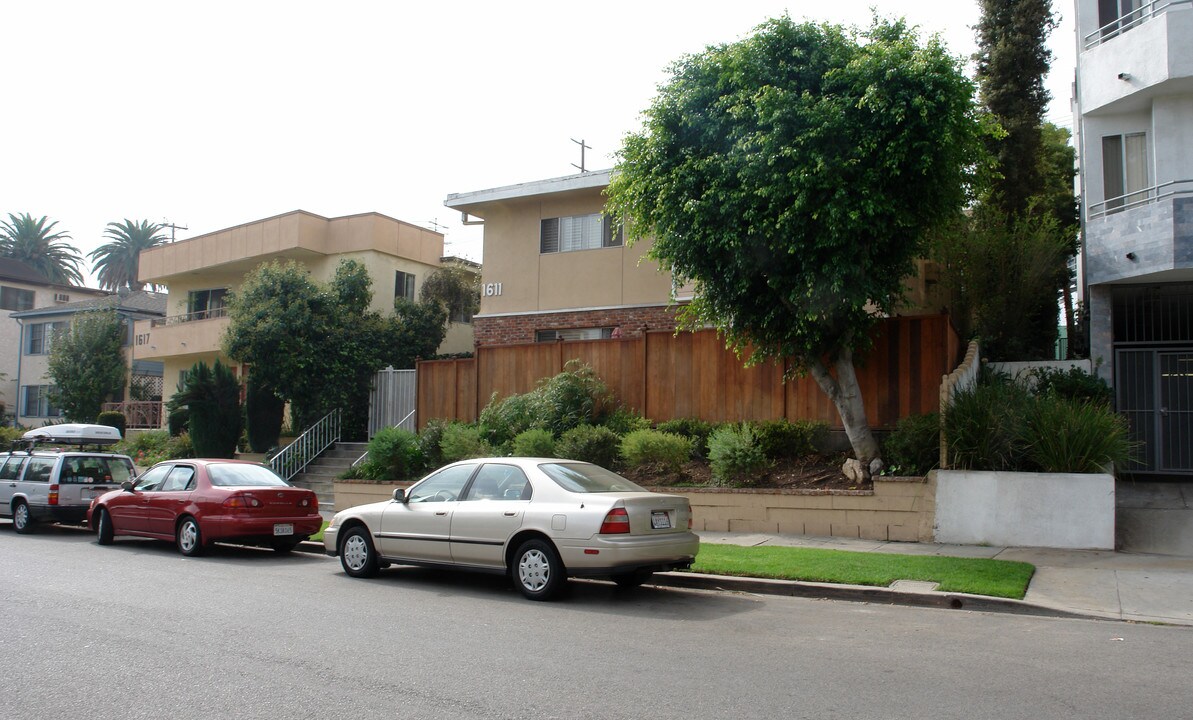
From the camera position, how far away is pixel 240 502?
1244 centimetres

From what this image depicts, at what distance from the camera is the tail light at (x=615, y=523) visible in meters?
8.77

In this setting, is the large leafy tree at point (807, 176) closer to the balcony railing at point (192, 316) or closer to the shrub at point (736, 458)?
the shrub at point (736, 458)

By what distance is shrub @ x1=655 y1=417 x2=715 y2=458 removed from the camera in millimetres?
15461

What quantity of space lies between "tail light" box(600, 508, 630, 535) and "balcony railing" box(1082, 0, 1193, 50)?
42.9ft

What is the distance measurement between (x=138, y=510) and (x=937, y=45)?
1314 centimetres

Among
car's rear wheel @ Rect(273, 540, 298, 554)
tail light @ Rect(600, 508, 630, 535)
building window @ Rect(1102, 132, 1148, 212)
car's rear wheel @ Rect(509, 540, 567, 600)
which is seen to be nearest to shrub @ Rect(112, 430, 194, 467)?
car's rear wheel @ Rect(273, 540, 298, 554)

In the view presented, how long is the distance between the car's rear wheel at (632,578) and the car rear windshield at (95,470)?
10808mm

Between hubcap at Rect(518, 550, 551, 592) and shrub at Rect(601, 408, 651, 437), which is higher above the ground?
shrub at Rect(601, 408, 651, 437)

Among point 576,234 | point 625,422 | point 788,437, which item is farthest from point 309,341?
point 788,437

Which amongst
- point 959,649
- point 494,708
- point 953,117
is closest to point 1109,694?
point 959,649

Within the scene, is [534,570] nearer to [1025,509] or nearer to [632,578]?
[632,578]

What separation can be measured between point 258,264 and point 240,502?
16778 mm

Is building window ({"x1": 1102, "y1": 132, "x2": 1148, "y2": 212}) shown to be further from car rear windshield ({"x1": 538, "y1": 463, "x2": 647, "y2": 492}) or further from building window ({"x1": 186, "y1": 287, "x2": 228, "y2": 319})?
building window ({"x1": 186, "y1": 287, "x2": 228, "y2": 319})

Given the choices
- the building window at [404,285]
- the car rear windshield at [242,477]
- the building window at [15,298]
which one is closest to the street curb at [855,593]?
the car rear windshield at [242,477]
